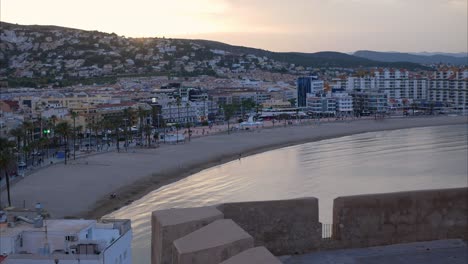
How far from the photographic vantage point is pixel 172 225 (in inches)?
174

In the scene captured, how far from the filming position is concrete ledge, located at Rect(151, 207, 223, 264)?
441 centimetres

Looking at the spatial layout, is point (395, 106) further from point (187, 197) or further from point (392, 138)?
point (187, 197)

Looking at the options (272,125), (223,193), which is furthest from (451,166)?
(272,125)

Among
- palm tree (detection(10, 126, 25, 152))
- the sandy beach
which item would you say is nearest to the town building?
the sandy beach

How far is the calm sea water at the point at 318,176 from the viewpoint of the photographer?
888 inches

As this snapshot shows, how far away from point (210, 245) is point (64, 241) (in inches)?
183

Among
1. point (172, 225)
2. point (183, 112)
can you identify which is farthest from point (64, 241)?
point (183, 112)

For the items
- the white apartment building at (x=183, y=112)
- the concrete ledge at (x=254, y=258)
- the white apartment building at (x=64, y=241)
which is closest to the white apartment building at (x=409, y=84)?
A: the white apartment building at (x=183, y=112)

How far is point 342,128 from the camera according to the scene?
5706 centimetres

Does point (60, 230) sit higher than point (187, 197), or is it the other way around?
A: point (60, 230)

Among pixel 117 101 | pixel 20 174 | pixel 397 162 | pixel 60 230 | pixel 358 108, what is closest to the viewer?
pixel 60 230

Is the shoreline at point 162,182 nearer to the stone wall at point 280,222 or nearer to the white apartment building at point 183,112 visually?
the stone wall at point 280,222

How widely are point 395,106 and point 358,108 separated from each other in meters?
6.58

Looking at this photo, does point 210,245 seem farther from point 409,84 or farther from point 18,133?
point 409,84
